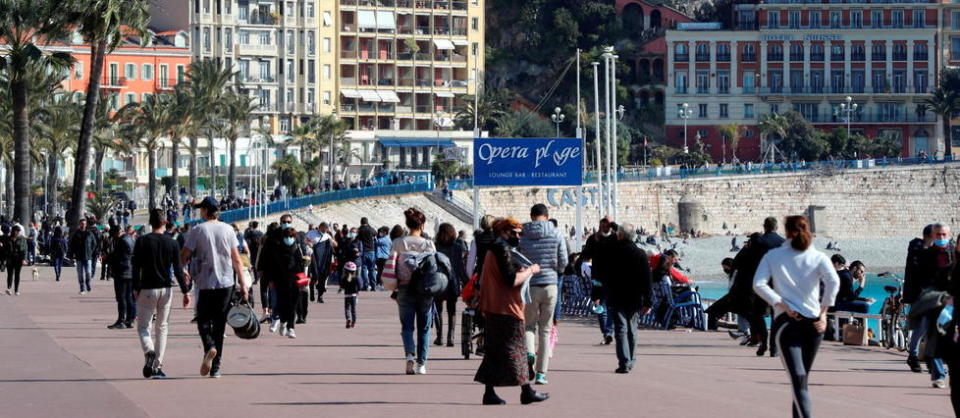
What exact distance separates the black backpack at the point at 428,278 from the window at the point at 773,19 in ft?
322

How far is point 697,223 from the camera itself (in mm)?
92875

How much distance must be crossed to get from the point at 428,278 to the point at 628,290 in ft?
5.95

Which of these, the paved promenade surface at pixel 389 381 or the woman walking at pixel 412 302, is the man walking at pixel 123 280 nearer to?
the paved promenade surface at pixel 389 381

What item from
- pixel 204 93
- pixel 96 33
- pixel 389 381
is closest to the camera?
pixel 389 381

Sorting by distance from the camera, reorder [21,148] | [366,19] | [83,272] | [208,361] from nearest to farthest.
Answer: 1. [208,361]
2. [83,272]
3. [21,148]
4. [366,19]

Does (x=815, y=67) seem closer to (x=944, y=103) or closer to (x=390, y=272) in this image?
(x=944, y=103)

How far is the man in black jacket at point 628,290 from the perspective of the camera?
15125mm

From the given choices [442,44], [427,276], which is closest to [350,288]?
[427,276]

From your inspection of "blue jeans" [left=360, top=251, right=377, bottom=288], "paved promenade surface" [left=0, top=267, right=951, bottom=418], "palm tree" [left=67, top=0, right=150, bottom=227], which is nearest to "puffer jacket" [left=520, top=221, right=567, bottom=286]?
"paved promenade surface" [left=0, top=267, right=951, bottom=418]

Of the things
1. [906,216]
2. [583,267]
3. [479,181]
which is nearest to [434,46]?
[906,216]

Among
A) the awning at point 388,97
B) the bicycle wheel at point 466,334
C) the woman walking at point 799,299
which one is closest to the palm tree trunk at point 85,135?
the bicycle wheel at point 466,334

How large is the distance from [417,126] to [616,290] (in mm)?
95360

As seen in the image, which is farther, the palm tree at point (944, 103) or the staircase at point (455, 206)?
the palm tree at point (944, 103)

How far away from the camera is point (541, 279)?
13742mm
